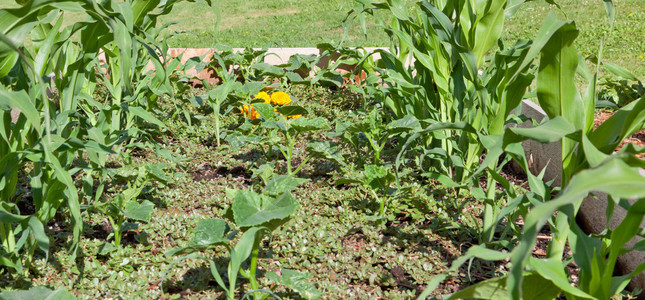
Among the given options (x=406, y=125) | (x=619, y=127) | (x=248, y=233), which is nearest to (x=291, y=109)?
(x=406, y=125)

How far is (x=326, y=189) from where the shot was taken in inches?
103

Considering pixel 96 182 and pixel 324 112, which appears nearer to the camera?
pixel 96 182

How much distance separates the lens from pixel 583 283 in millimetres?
1413

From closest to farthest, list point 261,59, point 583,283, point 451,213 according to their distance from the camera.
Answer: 1. point 583,283
2. point 451,213
3. point 261,59

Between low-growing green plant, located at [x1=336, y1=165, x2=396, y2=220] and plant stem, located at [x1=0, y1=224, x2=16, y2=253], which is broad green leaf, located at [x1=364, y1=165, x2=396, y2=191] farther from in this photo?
plant stem, located at [x1=0, y1=224, x2=16, y2=253]

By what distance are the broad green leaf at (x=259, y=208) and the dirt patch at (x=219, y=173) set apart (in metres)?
1.13

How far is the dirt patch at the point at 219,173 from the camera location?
2.84 metres

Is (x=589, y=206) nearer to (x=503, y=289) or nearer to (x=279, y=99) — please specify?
(x=503, y=289)

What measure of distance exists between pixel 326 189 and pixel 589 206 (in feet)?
3.69

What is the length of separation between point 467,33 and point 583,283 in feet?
4.17

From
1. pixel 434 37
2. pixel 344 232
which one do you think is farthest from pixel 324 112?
pixel 344 232

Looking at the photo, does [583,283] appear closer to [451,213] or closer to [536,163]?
[451,213]

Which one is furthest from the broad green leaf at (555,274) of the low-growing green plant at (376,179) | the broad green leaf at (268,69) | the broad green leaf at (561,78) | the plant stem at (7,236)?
the broad green leaf at (268,69)

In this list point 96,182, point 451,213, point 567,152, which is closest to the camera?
point 567,152
